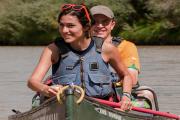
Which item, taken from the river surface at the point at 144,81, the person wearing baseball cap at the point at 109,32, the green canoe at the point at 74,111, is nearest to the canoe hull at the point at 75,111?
the green canoe at the point at 74,111

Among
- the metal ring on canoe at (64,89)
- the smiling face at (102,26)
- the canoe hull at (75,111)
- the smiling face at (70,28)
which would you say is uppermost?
the smiling face at (102,26)

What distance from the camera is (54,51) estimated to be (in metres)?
5.40

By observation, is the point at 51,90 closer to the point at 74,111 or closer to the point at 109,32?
the point at 74,111

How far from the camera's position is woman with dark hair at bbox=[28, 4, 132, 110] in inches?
209

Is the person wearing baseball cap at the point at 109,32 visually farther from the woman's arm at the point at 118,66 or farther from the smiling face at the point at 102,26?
the woman's arm at the point at 118,66

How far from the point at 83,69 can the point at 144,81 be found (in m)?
10.8

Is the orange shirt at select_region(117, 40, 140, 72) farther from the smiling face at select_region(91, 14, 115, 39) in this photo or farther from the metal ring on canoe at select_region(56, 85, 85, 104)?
the metal ring on canoe at select_region(56, 85, 85, 104)

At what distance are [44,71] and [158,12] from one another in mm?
31233

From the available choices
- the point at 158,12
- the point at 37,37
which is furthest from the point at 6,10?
the point at 158,12

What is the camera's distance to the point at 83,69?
18.0 feet

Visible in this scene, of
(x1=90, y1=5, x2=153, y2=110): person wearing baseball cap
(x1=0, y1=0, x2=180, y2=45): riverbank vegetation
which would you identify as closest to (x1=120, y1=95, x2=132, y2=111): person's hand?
(x1=90, y1=5, x2=153, y2=110): person wearing baseball cap

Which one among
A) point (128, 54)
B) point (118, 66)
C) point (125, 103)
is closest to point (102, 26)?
point (128, 54)

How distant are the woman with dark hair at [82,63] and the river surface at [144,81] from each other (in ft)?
20.5

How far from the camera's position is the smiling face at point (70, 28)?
17.0 feet
